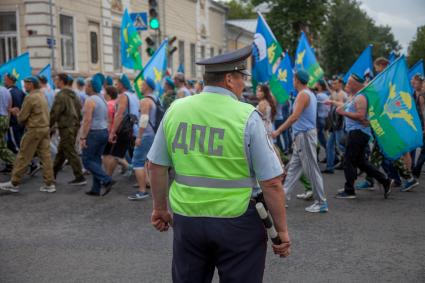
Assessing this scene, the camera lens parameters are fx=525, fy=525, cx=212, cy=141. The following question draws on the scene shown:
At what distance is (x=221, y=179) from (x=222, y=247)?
0.35m

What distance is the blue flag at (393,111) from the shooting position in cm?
755

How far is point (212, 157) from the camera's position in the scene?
2756 millimetres

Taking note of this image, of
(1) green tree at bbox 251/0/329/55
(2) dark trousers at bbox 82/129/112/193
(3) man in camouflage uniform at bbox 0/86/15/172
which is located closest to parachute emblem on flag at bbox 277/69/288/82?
(2) dark trousers at bbox 82/129/112/193

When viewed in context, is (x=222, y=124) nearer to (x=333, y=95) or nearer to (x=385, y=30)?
(x=333, y=95)

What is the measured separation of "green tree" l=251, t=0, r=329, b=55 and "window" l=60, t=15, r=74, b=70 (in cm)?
2610

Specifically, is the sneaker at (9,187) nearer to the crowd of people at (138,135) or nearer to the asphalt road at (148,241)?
the crowd of people at (138,135)

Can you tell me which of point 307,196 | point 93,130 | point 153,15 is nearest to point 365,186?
point 307,196

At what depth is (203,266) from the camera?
9.43ft

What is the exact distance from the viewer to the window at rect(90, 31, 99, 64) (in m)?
21.8

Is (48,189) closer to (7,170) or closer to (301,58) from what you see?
(7,170)

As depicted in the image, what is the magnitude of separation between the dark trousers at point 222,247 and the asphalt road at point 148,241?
187 centimetres

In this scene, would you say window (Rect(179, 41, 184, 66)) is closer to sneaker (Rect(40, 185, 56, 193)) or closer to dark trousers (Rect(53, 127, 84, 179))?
dark trousers (Rect(53, 127, 84, 179))

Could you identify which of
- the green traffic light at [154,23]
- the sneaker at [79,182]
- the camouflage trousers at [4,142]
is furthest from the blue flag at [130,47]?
the sneaker at [79,182]

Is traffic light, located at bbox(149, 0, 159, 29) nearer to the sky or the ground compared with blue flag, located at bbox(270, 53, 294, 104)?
nearer to the sky
